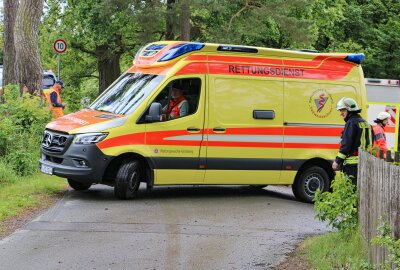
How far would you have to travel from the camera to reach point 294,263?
7.05m

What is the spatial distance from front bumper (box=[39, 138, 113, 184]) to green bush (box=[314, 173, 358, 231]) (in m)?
4.04

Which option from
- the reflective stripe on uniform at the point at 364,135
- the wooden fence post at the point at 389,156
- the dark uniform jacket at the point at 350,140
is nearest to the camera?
the wooden fence post at the point at 389,156

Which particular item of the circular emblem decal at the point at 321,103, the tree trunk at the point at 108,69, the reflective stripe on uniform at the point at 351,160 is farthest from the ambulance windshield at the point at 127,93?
the tree trunk at the point at 108,69

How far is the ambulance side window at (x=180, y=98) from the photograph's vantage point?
10.7 meters

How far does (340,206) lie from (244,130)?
4.29m

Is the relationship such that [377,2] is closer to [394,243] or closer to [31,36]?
[31,36]

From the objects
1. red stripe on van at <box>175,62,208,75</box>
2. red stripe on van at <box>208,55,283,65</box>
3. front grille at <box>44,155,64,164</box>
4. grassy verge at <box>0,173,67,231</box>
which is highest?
red stripe on van at <box>208,55,283,65</box>

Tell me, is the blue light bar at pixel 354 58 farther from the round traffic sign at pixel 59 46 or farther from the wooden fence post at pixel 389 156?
the round traffic sign at pixel 59 46

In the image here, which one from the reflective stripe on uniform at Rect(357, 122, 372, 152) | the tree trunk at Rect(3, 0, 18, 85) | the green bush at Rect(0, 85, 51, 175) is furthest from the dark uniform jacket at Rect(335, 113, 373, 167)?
the tree trunk at Rect(3, 0, 18, 85)

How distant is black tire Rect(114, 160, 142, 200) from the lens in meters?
10.4

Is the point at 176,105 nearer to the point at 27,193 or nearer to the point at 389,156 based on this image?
the point at 27,193

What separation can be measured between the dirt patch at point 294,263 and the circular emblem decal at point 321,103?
4.79 metres

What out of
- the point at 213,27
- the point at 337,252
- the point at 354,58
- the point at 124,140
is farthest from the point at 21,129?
the point at 213,27

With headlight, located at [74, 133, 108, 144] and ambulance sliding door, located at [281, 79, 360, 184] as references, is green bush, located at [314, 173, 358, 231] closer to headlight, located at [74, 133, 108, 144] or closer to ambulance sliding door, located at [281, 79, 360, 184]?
headlight, located at [74, 133, 108, 144]
